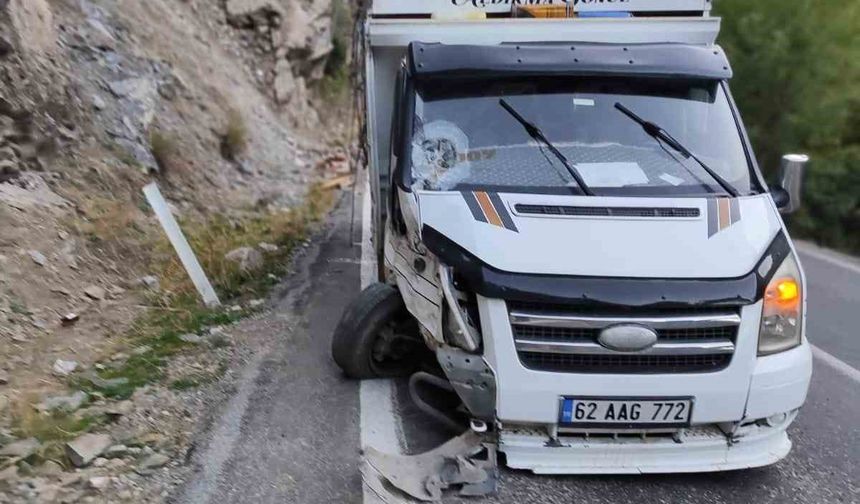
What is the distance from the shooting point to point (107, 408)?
5.01 m

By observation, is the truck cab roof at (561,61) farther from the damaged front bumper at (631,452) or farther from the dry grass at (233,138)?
the dry grass at (233,138)

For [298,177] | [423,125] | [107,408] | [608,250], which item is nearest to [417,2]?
[423,125]

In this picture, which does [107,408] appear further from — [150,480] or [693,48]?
[693,48]

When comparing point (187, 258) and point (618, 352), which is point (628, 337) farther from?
point (187, 258)

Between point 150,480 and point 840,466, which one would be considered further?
point 840,466

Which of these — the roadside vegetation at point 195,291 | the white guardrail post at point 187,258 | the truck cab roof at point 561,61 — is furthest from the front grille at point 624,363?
the white guardrail post at point 187,258

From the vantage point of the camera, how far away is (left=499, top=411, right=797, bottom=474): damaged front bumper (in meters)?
4.18

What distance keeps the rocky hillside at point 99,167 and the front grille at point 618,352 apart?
216 cm

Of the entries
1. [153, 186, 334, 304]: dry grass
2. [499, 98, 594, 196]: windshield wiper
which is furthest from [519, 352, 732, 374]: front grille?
[153, 186, 334, 304]: dry grass

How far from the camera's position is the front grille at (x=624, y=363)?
4.11 metres

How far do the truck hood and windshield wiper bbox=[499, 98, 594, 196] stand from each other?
200 mm

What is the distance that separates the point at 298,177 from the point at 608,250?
10281 millimetres

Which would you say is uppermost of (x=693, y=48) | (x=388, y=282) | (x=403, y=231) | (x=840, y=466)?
(x=693, y=48)

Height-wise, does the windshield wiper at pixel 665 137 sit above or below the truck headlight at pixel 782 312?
above
